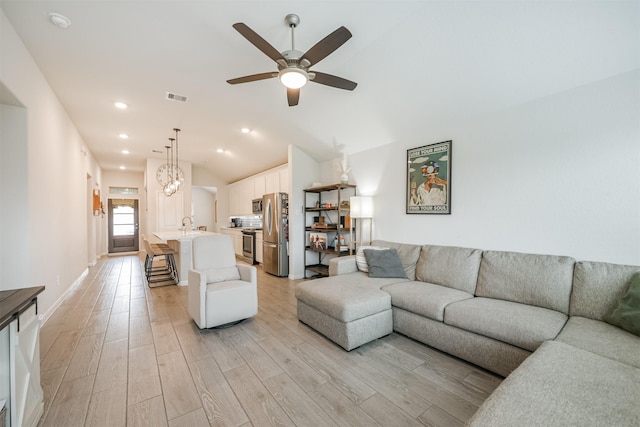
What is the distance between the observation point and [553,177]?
8.17 feet

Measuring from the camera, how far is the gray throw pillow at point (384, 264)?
3.23 metres

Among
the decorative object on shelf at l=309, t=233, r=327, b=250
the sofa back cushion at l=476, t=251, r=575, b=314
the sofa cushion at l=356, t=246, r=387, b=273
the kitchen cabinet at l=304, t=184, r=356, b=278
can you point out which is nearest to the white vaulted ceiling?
the kitchen cabinet at l=304, t=184, r=356, b=278

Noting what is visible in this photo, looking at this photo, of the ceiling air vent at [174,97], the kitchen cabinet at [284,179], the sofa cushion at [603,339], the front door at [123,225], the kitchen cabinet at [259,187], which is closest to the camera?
the sofa cushion at [603,339]

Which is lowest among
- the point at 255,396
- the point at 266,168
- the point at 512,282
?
the point at 255,396

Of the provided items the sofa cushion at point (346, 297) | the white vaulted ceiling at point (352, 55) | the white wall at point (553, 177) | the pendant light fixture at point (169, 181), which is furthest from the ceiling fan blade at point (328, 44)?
the pendant light fixture at point (169, 181)

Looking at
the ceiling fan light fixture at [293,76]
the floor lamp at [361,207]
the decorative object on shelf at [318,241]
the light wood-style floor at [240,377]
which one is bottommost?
the light wood-style floor at [240,377]

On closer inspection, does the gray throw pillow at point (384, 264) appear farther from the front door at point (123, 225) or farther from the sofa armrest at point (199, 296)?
the front door at point (123, 225)

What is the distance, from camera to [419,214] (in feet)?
11.8

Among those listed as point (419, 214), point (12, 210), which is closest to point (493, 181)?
point (419, 214)

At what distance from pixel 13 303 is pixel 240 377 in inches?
55.9

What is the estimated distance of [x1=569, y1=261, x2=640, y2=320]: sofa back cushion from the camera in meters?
1.97

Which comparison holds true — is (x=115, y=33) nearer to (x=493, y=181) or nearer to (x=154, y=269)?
(x=493, y=181)

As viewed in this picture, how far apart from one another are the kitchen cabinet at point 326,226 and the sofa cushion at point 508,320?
2.19 m

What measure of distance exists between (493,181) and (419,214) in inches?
37.7
